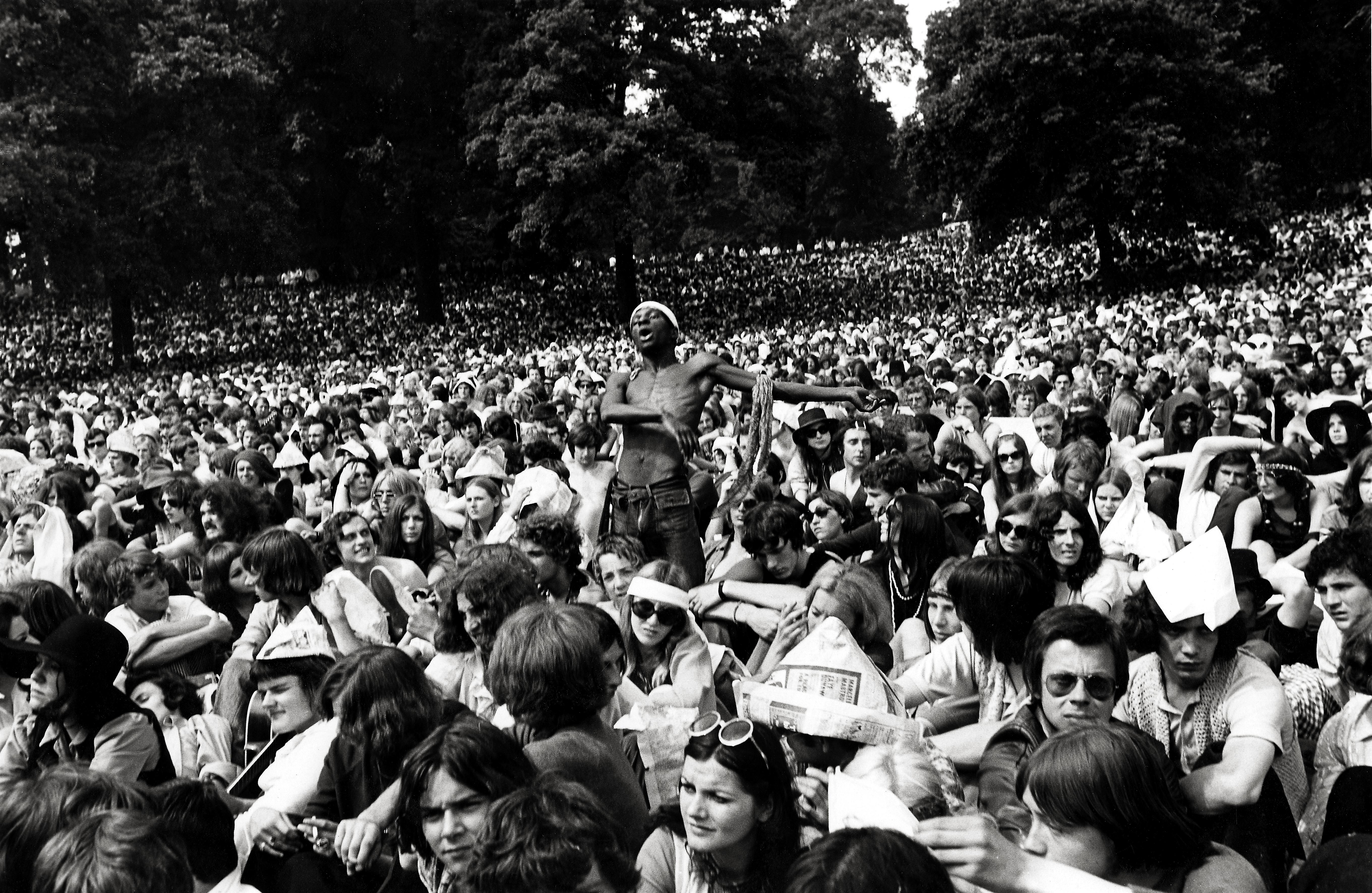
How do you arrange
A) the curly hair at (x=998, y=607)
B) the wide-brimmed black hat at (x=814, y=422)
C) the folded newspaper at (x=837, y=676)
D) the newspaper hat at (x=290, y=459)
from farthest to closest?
the newspaper hat at (x=290, y=459) → the wide-brimmed black hat at (x=814, y=422) → the curly hair at (x=998, y=607) → the folded newspaper at (x=837, y=676)

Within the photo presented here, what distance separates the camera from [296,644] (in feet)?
15.5

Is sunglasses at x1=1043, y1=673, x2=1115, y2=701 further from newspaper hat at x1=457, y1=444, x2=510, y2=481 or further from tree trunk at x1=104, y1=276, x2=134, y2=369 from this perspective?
tree trunk at x1=104, y1=276, x2=134, y2=369

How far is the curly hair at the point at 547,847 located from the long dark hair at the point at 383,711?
0.90 m

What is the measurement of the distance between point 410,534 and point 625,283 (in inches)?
1167

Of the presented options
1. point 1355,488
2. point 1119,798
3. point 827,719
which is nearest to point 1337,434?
point 1355,488

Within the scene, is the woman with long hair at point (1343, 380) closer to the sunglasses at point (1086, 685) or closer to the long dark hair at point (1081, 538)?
the long dark hair at point (1081, 538)

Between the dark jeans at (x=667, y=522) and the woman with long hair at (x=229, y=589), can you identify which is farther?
the dark jeans at (x=667, y=522)

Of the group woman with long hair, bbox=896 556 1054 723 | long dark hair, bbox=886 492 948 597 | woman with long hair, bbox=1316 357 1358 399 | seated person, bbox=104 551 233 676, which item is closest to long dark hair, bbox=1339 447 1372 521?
long dark hair, bbox=886 492 948 597

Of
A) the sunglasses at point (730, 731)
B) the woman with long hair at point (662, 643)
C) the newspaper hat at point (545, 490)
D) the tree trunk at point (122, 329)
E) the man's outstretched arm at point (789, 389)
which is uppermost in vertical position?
the man's outstretched arm at point (789, 389)

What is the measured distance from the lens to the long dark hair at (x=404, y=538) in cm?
662

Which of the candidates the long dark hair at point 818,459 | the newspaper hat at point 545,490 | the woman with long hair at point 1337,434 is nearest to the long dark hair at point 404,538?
the newspaper hat at point 545,490

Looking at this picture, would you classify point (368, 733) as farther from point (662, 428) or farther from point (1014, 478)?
point (1014, 478)

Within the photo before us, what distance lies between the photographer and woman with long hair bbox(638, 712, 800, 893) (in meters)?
3.00

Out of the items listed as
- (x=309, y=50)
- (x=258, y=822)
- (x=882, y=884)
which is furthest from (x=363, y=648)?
(x=309, y=50)
